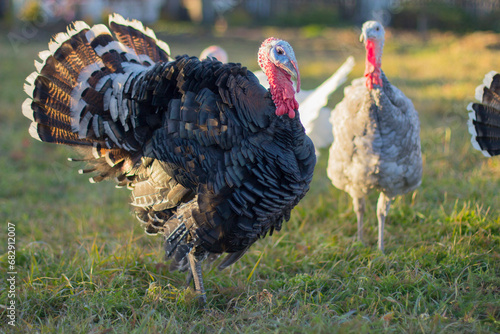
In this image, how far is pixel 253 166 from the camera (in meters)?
2.90

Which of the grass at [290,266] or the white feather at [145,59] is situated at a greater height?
the white feather at [145,59]

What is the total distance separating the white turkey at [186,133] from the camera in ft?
9.60

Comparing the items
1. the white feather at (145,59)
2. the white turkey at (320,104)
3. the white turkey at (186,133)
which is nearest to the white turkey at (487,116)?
the white turkey at (320,104)

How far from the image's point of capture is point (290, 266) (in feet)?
12.5

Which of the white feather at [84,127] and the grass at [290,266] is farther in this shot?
the white feather at [84,127]

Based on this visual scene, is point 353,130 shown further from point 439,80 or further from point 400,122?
point 439,80

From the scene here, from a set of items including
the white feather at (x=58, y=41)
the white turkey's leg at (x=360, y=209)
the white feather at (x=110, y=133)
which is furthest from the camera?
the white turkey's leg at (x=360, y=209)

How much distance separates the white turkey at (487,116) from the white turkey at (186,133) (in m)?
1.53

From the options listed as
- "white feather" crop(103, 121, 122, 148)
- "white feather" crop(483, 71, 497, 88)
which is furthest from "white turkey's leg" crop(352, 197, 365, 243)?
"white feather" crop(103, 121, 122, 148)

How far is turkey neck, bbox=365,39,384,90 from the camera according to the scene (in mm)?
3855

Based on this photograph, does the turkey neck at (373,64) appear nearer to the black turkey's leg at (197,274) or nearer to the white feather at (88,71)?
the black turkey's leg at (197,274)

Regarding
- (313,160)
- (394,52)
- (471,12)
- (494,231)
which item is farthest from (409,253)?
(471,12)

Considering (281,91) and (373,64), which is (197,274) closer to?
(281,91)

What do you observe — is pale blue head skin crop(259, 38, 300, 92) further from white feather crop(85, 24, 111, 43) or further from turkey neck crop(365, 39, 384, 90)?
white feather crop(85, 24, 111, 43)
